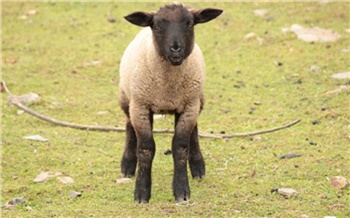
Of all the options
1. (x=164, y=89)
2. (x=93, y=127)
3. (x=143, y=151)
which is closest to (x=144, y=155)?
(x=143, y=151)

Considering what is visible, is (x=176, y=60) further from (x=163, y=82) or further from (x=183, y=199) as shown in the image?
(x=183, y=199)

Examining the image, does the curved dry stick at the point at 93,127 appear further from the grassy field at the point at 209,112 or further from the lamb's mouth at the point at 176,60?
the lamb's mouth at the point at 176,60

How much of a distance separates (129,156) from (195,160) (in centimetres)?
84

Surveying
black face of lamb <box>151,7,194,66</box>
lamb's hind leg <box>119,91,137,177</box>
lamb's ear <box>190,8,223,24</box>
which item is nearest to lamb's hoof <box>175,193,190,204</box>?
lamb's hind leg <box>119,91,137,177</box>

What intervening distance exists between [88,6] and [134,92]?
993cm

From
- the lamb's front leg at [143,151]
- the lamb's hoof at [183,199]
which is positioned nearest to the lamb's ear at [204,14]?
the lamb's front leg at [143,151]

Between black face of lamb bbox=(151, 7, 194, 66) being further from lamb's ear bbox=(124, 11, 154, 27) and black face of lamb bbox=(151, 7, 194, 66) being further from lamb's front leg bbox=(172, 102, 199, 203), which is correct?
lamb's front leg bbox=(172, 102, 199, 203)

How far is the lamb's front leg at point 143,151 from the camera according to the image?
8.77 m

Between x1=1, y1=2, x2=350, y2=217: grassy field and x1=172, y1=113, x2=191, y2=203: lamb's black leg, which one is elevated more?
x1=172, y1=113, x2=191, y2=203: lamb's black leg

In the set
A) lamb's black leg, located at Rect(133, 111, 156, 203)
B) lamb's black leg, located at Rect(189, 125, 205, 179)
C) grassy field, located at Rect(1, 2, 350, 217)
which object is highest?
lamb's black leg, located at Rect(133, 111, 156, 203)

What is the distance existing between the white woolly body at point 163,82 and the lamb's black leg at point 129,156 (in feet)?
3.40

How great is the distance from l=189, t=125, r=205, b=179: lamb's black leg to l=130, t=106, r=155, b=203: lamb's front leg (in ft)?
2.92

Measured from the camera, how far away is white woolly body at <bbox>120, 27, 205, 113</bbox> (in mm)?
8695

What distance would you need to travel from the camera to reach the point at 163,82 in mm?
8688
